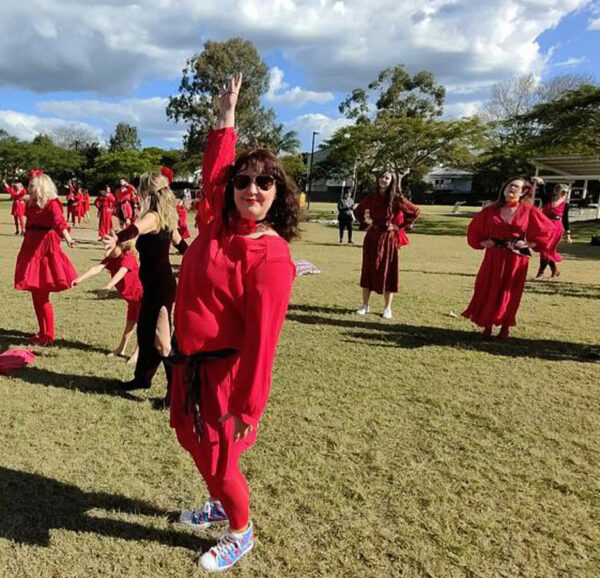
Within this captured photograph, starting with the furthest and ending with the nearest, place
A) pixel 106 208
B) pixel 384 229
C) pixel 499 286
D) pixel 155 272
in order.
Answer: pixel 106 208
pixel 384 229
pixel 499 286
pixel 155 272

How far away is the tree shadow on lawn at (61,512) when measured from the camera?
260 cm

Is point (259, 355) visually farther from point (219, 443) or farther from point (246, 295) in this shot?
point (219, 443)

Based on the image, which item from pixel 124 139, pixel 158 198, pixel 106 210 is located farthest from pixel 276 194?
pixel 124 139

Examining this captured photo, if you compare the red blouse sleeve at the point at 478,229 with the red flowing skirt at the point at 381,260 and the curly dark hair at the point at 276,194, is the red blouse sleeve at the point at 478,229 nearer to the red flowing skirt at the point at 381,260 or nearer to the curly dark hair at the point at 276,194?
the red flowing skirt at the point at 381,260

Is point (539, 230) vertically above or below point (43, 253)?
above

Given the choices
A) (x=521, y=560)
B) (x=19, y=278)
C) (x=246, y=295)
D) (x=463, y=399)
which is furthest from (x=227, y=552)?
(x=19, y=278)

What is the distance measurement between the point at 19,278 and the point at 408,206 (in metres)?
5.01

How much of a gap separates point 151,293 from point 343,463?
2203 millimetres

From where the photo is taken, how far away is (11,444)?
3.45 metres

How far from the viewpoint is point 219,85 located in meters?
46.4

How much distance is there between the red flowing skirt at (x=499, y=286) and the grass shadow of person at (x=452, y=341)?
30 cm

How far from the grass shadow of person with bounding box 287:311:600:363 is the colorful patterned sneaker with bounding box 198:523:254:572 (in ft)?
12.7

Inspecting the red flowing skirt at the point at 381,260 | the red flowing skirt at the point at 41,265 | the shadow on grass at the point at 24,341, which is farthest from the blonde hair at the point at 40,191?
the red flowing skirt at the point at 381,260

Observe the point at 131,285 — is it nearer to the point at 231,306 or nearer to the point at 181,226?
the point at 181,226
